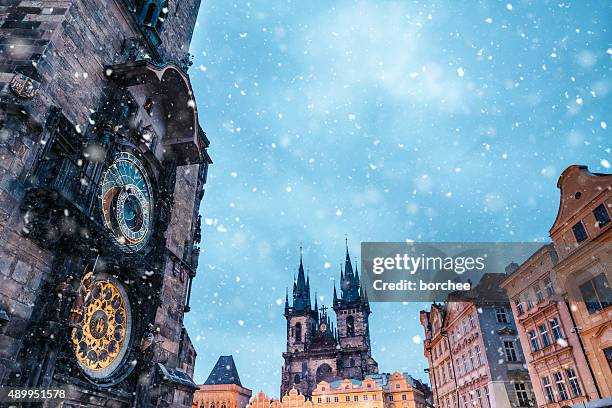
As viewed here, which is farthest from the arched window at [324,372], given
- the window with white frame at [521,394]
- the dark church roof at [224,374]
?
the window with white frame at [521,394]

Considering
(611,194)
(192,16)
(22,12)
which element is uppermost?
(192,16)

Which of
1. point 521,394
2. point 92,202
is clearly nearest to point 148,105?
point 92,202

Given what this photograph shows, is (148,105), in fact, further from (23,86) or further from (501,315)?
(501,315)

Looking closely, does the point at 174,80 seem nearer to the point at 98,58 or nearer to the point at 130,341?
the point at 98,58

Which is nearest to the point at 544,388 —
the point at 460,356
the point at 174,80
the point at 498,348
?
the point at 498,348

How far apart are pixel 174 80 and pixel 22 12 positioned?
3836mm

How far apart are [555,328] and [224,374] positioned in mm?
58324

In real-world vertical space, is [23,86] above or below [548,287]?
below

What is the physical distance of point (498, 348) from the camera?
25.5 meters

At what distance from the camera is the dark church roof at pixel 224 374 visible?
65.4 m

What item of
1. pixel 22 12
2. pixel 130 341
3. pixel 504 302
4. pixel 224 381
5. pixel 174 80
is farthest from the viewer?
pixel 224 381

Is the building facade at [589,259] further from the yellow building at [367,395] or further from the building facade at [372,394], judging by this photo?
the yellow building at [367,395]

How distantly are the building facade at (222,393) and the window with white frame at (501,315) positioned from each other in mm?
47032

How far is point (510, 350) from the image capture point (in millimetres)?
25516
